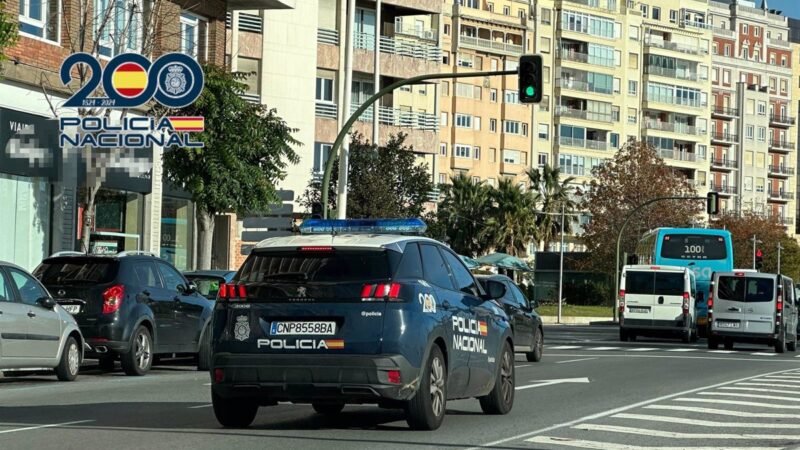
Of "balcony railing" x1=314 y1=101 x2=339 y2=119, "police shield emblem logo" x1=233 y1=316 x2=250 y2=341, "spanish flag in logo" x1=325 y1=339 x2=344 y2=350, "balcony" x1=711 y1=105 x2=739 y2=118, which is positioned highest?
"balcony" x1=711 y1=105 x2=739 y2=118

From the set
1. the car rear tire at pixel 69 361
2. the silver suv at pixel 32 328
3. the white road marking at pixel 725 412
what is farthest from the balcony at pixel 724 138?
the white road marking at pixel 725 412

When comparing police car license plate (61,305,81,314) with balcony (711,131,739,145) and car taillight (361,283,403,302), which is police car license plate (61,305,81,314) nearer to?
car taillight (361,283,403,302)

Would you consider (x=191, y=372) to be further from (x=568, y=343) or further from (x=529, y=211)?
(x=529, y=211)

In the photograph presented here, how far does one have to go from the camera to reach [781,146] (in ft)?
508

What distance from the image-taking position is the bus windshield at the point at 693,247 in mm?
49094

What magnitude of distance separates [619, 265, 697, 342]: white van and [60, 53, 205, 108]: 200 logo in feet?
57.6

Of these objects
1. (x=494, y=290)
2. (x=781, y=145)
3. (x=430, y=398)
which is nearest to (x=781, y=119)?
(x=781, y=145)

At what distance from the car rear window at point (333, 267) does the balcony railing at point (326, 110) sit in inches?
1883

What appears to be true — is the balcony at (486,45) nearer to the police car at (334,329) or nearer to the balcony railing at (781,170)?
the balcony railing at (781,170)

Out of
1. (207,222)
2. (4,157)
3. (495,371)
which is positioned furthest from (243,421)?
(207,222)

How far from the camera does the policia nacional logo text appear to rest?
1361 centimetres

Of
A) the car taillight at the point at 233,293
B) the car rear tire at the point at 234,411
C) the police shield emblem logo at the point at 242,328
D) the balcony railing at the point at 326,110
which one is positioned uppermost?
the balcony railing at the point at 326,110

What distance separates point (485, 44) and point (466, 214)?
61.4 ft

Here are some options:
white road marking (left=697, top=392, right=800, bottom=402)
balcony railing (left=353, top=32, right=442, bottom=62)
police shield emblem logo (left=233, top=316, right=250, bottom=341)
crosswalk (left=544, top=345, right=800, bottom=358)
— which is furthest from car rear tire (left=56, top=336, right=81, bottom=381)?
balcony railing (left=353, top=32, right=442, bottom=62)
